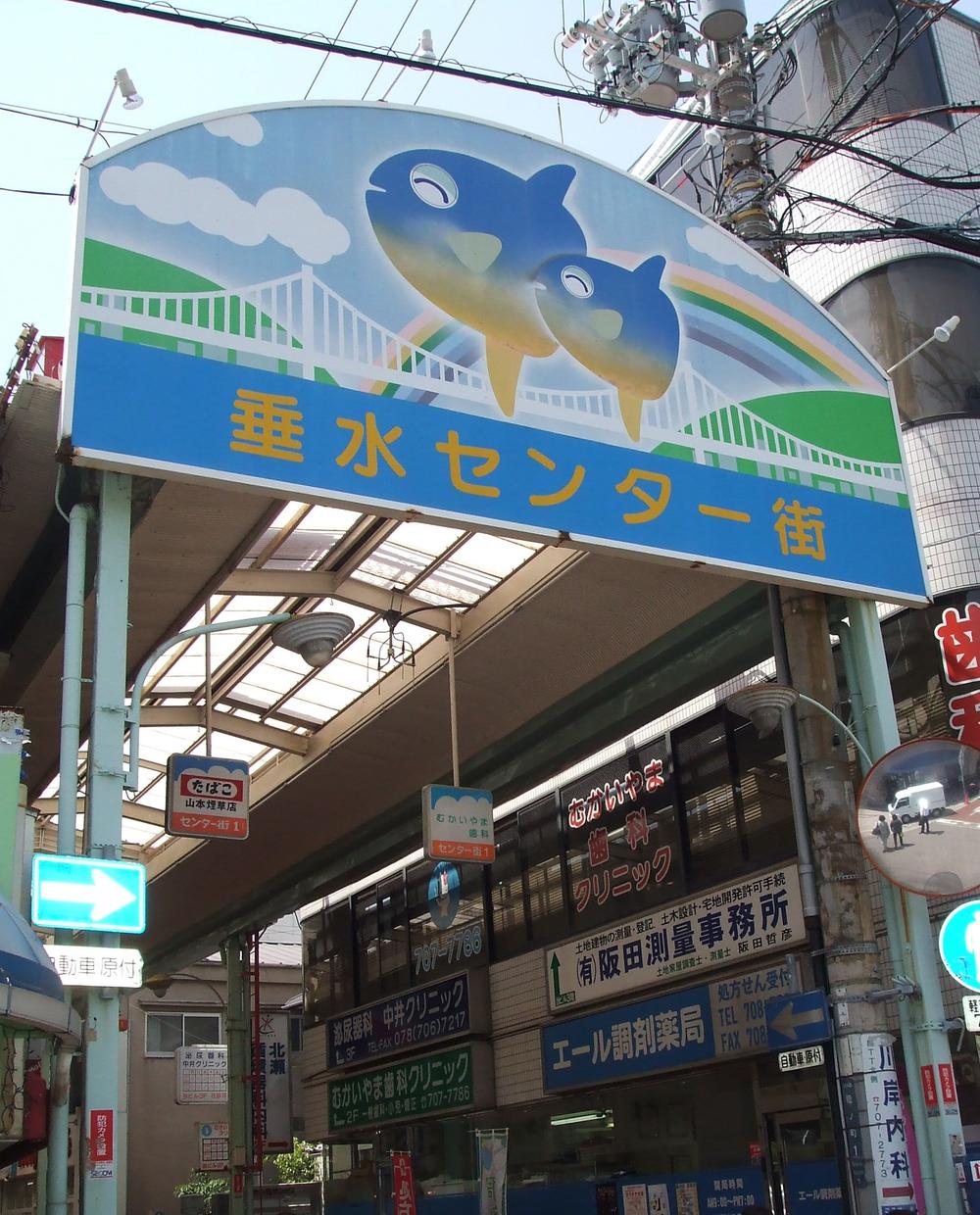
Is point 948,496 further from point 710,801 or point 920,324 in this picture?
point 710,801

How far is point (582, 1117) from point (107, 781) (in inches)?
434

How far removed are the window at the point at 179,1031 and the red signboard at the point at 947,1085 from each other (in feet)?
83.3

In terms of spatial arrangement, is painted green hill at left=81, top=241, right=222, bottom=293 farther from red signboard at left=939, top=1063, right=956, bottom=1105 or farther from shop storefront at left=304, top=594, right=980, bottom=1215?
red signboard at left=939, top=1063, right=956, bottom=1105

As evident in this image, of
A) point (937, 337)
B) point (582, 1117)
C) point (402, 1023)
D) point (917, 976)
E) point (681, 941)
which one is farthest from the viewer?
point (402, 1023)

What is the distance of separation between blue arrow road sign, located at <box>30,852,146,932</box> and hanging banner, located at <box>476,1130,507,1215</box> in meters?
8.52

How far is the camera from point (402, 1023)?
21641mm

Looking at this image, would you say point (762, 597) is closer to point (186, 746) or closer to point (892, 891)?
point (892, 891)

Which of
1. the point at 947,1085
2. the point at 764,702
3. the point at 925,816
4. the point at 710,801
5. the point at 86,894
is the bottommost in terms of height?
the point at 947,1085

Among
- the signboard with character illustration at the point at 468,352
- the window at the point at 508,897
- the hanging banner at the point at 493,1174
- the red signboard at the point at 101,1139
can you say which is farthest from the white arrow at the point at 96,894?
the window at the point at 508,897

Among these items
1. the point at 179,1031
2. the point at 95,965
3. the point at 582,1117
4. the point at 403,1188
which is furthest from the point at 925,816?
the point at 179,1031

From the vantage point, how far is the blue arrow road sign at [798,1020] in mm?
11469

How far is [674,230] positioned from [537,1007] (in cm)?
1102

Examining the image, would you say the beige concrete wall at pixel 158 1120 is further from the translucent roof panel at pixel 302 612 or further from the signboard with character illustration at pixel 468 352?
the signboard with character illustration at pixel 468 352

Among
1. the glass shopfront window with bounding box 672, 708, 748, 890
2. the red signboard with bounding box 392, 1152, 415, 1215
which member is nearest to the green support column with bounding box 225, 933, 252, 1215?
the red signboard with bounding box 392, 1152, 415, 1215
